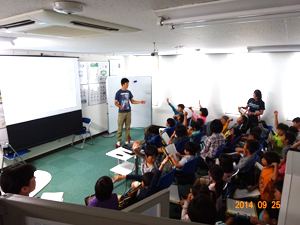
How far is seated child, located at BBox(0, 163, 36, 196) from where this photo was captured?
1.58 m

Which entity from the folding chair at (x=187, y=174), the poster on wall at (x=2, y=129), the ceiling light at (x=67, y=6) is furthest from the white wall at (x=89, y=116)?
the ceiling light at (x=67, y=6)

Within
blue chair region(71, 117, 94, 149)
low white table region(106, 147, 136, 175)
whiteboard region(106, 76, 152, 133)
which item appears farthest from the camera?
whiteboard region(106, 76, 152, 133)

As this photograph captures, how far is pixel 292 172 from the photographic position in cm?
76

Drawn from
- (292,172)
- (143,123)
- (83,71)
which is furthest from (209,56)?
(292,172)

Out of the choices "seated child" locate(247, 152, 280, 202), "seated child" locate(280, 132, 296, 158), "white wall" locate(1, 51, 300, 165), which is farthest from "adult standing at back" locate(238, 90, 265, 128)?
"seated child" locate(247, 152, 280, 202)

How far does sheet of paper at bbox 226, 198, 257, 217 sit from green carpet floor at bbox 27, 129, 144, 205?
1.89 metres

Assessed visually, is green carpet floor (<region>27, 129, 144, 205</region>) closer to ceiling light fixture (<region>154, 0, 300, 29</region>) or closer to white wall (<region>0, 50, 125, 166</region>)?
white wall (<region>0, 50, 125, 166</region>)

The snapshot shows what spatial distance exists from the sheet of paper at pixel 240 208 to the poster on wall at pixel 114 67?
5.51m

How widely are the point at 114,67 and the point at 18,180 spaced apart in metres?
5.84

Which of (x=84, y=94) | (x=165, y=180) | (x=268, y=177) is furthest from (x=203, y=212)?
(x=84, y=94)

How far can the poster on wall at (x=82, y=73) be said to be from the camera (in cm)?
584

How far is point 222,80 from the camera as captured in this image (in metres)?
6.22

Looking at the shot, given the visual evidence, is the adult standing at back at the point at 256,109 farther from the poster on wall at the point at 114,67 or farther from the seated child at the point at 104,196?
the seated child at the point at 104,196

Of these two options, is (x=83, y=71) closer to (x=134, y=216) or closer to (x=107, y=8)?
(x=107, y=8)
